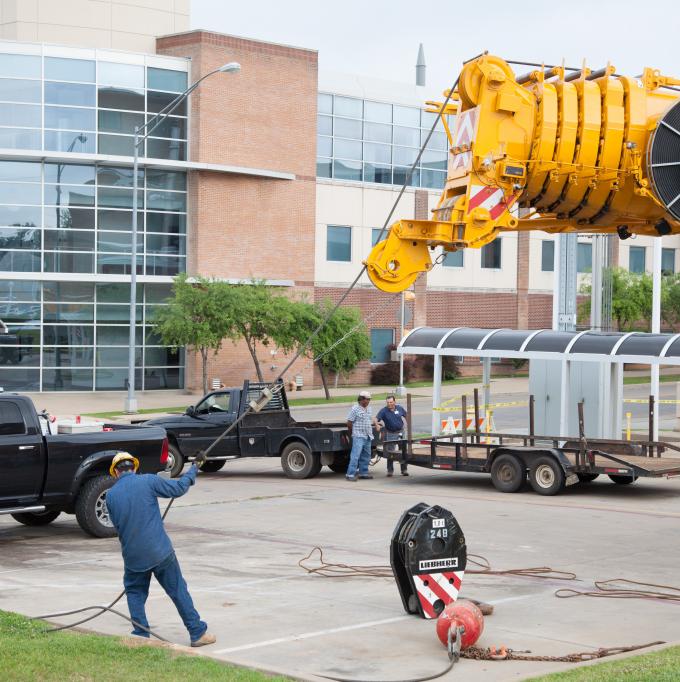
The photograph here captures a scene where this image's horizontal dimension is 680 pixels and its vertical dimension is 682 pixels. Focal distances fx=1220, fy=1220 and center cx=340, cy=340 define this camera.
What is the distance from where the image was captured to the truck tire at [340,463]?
23.6 meters

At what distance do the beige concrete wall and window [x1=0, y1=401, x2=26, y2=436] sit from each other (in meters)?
34.4

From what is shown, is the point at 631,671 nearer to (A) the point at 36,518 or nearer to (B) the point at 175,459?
(A) the point at 36,518

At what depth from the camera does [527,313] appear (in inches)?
2393

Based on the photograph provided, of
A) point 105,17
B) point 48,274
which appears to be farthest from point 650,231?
point 105,17

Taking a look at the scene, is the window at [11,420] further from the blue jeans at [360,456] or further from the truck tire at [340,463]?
the truck tire at [340,463]

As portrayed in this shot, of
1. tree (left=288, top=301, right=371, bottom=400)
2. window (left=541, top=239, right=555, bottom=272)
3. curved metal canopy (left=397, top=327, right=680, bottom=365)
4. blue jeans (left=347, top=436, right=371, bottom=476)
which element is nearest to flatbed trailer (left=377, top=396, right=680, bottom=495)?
blue jeans (left=347, top=436, right=371, bottom=476)

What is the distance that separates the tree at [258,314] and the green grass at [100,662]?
32.8 m

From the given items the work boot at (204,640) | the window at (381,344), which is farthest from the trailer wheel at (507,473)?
the window at (381,344)

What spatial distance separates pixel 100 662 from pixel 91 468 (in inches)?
291

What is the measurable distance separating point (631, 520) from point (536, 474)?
10.2 ft

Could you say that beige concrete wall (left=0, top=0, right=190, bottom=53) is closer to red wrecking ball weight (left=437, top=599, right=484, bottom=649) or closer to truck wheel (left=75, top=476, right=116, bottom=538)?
truck wheel (left=75, top=476, right=116, bottom=538)

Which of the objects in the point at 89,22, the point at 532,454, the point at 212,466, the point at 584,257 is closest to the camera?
the point at 532,454

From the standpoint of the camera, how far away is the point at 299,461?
23312mm

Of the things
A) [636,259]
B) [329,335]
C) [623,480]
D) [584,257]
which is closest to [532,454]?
[623,480]
